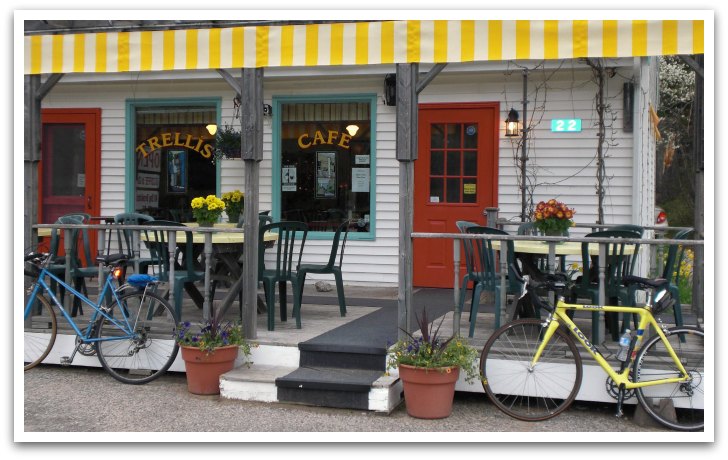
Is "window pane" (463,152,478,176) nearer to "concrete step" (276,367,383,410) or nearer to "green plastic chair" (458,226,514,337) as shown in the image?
"green plastic chair" (458,226,514,337)

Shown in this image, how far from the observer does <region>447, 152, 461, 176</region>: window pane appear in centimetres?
930

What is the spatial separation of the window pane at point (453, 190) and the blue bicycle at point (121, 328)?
3.95 m

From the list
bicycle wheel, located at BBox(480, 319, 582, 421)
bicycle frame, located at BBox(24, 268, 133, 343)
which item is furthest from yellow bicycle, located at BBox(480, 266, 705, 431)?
bicycle frame, located at BBox(24, 268, 133, 343)

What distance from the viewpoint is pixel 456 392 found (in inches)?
235

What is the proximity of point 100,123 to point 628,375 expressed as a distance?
297 inches

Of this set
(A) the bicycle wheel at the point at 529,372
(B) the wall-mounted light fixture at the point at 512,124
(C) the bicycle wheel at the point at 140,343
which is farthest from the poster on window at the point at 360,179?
(A) the bicycle wheel at the point at 529,372

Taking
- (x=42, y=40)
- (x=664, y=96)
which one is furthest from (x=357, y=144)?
(x=664, y=96)

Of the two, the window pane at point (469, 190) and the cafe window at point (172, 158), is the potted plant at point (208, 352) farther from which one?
the cafe window at point (172, 158)

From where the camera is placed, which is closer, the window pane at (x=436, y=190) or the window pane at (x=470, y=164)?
the window pane at (x=470, y=164)

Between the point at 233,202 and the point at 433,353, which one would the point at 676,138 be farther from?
the point at 433,353

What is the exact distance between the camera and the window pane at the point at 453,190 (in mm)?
9297

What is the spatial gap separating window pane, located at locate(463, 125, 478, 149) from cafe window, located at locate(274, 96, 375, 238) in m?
1.10

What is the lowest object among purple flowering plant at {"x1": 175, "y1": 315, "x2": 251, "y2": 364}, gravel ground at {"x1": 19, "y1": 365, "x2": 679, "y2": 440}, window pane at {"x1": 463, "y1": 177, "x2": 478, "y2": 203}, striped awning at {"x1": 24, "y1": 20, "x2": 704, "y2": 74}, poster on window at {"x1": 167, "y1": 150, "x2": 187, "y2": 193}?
gravel ground at {"x1": 19, "y1": 365, "x2": 679, "y2": 440}

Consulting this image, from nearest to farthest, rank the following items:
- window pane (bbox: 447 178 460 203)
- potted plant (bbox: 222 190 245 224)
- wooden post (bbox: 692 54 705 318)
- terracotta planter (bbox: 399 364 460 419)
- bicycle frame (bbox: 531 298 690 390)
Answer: bicycle frame (bbox: 531 298 690 390) < terracotta planter (bbox: 399 364 460 419) < wooden post (bbox: 692 54 705 318) < potted plant (bbox: 222 190 245 224) < window pane (bbox: 447 178 460 203)
